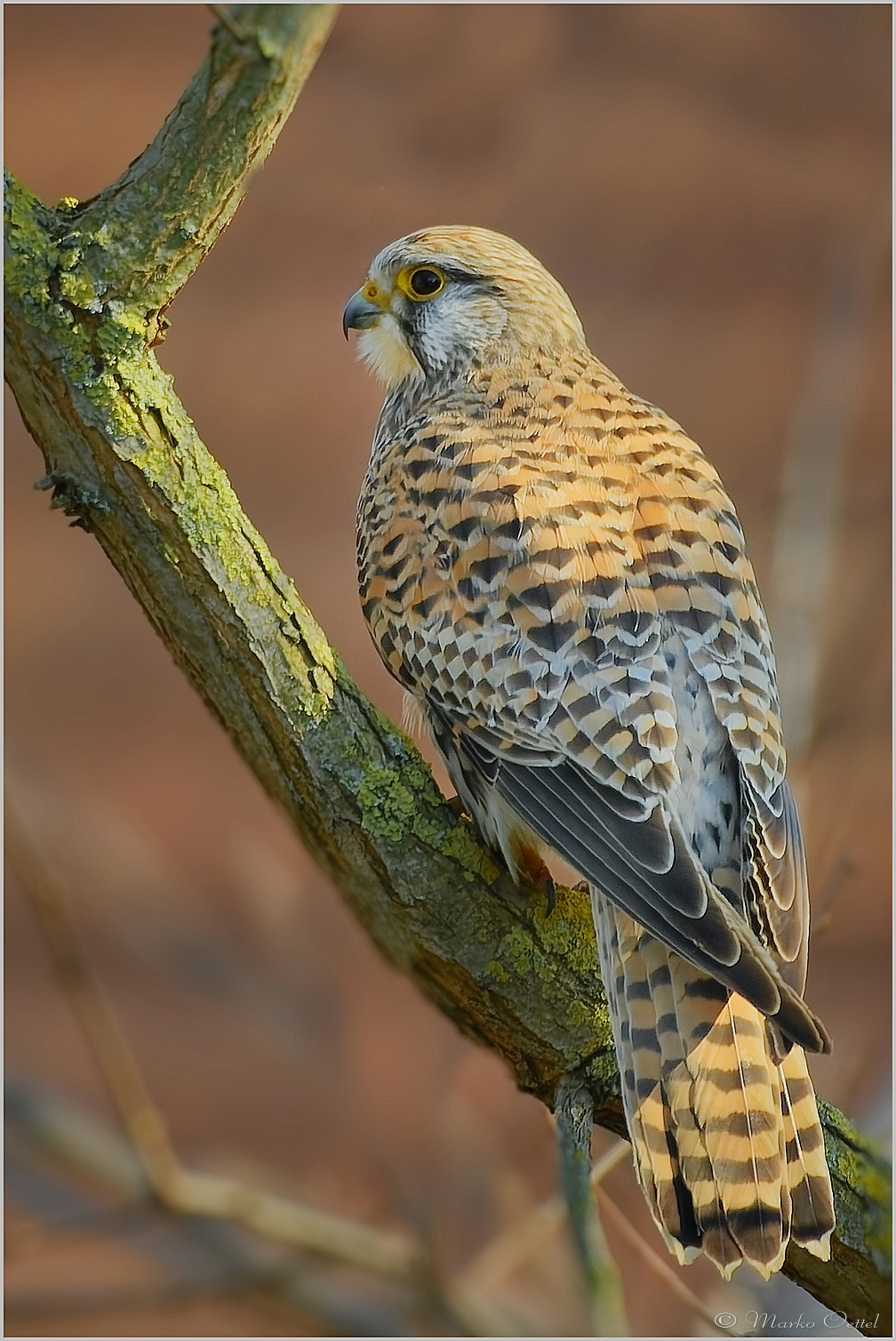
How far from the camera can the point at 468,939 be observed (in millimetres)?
2076

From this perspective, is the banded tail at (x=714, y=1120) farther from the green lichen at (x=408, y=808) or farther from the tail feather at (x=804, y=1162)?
the green lichen at (x=408, y=808)

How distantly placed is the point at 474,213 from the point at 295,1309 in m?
3.60

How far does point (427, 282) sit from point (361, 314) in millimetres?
174

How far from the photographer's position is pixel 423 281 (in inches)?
109

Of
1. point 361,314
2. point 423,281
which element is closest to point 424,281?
point 423,281

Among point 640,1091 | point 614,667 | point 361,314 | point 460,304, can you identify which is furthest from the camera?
point 361,314

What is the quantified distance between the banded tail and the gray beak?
1494 millimetres

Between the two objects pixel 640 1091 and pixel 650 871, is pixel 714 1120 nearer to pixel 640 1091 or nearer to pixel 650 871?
pixel 640 1091

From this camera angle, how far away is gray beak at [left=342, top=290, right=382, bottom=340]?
285 cm

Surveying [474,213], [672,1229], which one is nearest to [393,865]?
[672,1229]

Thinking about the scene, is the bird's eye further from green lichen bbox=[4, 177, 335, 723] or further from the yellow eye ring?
green lichen bbox=[4, 177, 335, 723]

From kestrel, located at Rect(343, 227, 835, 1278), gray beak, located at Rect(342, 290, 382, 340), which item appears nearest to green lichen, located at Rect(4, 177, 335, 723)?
kestrel, located at Rect(343, 227, 835, 1278)

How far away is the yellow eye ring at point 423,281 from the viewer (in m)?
2.77

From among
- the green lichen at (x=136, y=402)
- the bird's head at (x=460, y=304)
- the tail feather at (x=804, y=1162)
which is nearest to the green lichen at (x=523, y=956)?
the tail feather at (x=804, y=1162)
